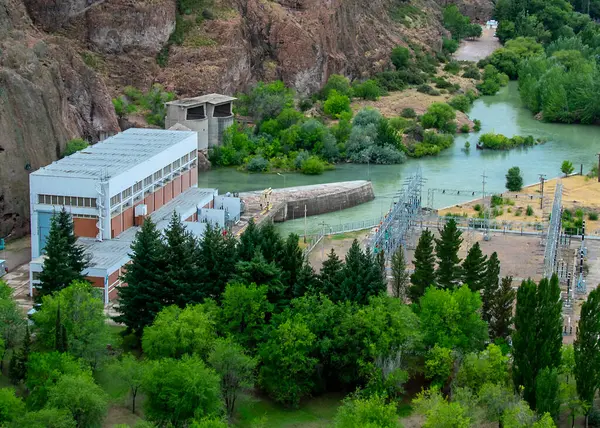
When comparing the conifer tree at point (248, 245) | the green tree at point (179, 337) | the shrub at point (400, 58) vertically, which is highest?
the shrub at point (400, 58)

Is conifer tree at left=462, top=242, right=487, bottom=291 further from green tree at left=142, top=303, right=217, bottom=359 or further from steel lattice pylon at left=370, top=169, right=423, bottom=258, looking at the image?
green tree at left=142, top=303, right=217, bottom=359

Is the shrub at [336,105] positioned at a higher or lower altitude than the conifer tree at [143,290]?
higher

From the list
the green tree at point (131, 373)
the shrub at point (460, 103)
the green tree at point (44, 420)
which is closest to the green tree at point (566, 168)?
the shrub at point (460, 103)

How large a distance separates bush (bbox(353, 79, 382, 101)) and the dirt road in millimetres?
20273

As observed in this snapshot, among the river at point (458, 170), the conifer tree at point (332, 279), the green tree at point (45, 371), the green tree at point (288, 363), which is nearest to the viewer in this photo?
the green tree at point (45, 371)

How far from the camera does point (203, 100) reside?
7731 centimetres

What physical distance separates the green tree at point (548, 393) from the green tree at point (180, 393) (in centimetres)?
957

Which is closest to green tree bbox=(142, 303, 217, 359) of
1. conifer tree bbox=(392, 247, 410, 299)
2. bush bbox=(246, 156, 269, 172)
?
conifer tree bbox=(392, 247, 410, 299)

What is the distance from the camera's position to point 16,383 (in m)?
39.7

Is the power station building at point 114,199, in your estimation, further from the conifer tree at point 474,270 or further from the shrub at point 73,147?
the conifer tree at point 474,270

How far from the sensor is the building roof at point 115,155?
52.6 meters

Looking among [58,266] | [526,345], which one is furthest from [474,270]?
[58,266]

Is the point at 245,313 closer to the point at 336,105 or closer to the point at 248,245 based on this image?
the point at 248,245

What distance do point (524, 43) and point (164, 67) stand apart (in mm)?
39990
